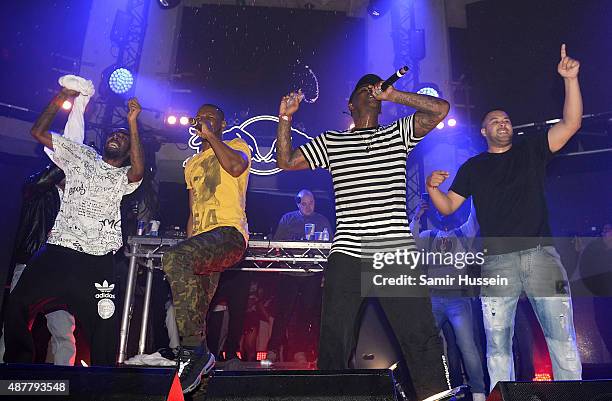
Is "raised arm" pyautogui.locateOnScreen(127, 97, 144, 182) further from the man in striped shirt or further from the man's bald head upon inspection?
the man's bald head

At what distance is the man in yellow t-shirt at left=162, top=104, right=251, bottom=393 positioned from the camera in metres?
3.07

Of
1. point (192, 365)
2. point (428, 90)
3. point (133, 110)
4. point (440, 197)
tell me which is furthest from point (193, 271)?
point (428, 90)

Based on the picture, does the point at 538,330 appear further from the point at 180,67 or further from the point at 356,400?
the point at 180,67

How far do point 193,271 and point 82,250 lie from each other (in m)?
→ 1.22

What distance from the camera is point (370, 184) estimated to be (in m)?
2.99

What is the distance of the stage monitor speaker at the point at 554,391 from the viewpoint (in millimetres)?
1788

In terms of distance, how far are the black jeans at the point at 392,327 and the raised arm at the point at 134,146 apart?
7.10 feet

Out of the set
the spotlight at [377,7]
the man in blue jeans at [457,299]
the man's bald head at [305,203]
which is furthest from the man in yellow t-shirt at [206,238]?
→ the spotlight at [377,7]

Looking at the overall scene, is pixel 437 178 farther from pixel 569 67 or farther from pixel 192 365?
pixel 192 365

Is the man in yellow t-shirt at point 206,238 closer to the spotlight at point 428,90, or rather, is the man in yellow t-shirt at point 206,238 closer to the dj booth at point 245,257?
the dj booth at point 245,257

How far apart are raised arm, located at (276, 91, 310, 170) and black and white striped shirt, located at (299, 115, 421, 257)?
26 cm

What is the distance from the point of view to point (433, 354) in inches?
105

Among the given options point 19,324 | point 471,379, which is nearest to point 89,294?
point 19,324

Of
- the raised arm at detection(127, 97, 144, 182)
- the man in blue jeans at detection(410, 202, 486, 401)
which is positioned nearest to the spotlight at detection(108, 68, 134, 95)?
the raised arm at detection(127, 97, 144, 182)
